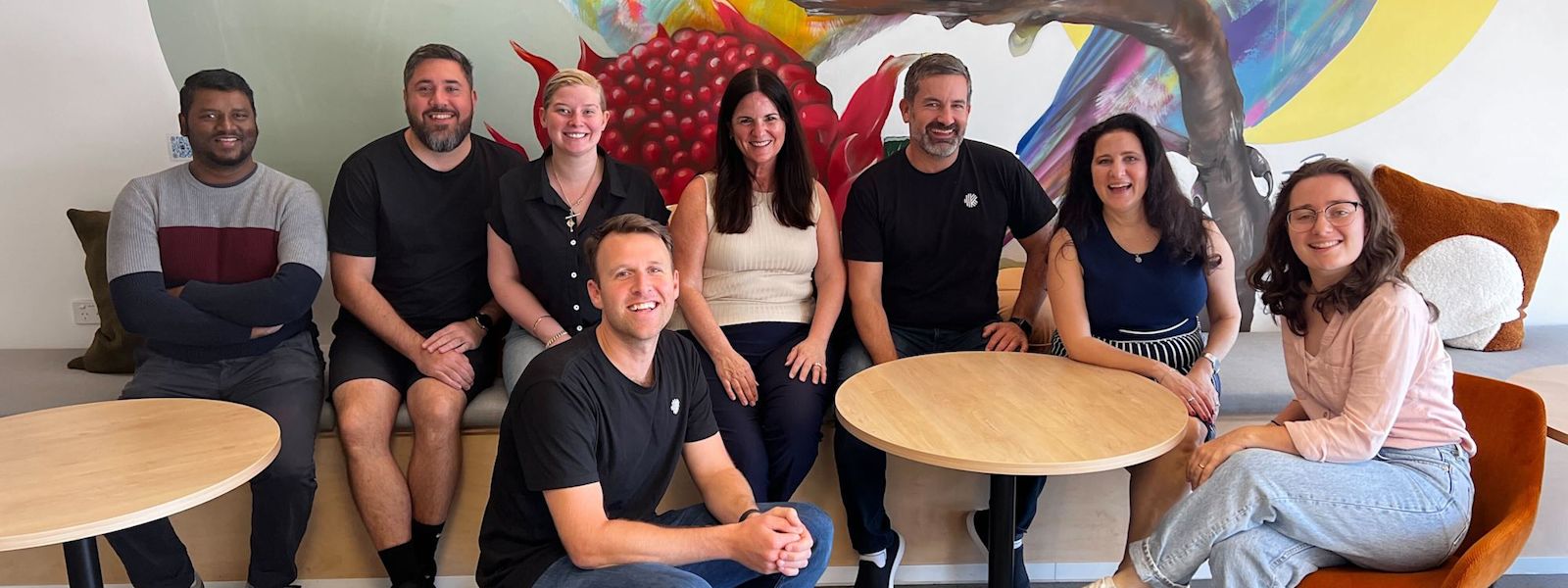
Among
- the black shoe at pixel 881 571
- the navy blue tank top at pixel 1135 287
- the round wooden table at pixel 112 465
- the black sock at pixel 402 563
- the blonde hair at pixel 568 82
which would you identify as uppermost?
the blonde hair at pixel 568 82

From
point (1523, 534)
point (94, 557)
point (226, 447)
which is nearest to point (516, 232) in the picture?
point (226, 447)

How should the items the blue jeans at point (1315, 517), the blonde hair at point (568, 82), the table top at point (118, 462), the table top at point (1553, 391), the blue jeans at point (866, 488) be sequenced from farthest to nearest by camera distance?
the blonde hair at point (568, 82)
the blue jeans at point (866, 488)
the table top at point (1553, 391)
the blue jeans at point (1315, 517)
the table top at point (118, 462)

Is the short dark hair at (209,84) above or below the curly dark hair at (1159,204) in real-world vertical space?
above

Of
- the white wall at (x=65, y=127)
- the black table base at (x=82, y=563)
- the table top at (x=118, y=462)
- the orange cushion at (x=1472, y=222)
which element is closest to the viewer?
the table top at (x=118, y=462)

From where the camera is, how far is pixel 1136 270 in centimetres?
242

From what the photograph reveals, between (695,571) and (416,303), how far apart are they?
137cm

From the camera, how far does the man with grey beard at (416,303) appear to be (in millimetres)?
2561

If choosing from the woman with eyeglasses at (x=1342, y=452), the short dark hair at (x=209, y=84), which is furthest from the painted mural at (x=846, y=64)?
the woman with eyeglasses at (x=1342, y=452)

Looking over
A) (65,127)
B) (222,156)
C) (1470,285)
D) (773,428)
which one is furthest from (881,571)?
(65,127)

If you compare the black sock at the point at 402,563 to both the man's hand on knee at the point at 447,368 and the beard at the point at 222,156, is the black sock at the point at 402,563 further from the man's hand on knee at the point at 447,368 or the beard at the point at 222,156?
the beard at the point at 222,156

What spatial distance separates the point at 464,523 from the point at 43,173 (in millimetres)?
1796

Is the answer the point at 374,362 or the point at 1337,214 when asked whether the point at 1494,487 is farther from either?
the point at 374,362

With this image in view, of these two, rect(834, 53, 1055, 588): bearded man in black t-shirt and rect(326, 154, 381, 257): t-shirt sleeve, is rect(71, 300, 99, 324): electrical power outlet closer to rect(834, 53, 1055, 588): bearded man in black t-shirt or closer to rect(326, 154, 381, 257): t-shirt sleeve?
rect(326, 154, 381, 257): t-shirt sleeve

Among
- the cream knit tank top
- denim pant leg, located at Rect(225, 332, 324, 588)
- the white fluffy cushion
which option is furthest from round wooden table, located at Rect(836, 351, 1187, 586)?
the white fluffy cushion
